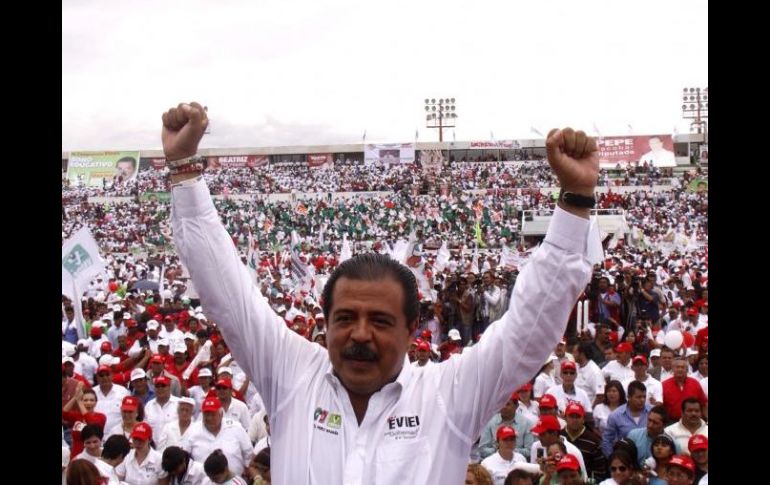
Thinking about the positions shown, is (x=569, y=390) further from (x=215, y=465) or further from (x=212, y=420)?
(x=215, y=465)

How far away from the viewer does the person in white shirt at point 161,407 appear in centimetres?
703

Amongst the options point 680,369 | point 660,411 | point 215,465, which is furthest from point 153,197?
point 660,411

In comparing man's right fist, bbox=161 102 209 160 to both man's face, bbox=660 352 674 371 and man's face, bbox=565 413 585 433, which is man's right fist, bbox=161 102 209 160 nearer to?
man's face, bbox=565 413 585 433

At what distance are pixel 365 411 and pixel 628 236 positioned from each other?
30.5 metres

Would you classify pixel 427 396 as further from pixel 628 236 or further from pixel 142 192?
pixel 142 192

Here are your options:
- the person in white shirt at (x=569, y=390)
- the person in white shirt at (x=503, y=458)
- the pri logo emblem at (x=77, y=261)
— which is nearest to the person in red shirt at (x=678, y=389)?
the person in white shirt at (x=569, y=390)

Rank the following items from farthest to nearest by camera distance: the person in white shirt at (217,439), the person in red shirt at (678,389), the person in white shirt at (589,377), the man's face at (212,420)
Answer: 1. the person in white shirt at (589,377)
2. the person in red shirt at (678,389)
3. the man's face at (212,420)
4. the person in white shirt at (217,439)

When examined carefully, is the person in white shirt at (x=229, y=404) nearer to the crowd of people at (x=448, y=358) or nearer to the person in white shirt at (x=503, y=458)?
the crowd of people at (x=448, y=358)

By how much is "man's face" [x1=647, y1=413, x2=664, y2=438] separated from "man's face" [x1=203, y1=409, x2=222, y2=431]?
301 cm

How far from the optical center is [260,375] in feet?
6.72

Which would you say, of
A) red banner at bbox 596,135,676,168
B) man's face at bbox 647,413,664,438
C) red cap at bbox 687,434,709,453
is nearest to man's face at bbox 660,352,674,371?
man's face at bbox 647,413,664,438

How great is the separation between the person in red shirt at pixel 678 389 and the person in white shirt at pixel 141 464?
12.1ft

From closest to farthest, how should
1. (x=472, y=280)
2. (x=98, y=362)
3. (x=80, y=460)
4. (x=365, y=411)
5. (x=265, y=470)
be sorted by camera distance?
(x=365, y=411) → (x=80, y=460) → (x=265, y=470) → (x=98, y=362) → (x=472, y=280)

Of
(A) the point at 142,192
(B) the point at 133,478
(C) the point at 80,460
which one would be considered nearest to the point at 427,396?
(C) the point at 80,460
